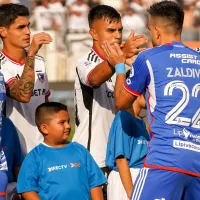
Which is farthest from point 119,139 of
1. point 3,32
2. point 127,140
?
point 3,32

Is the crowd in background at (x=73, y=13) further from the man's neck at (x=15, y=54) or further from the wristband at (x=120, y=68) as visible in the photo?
the wristband at (x=120, y=68)

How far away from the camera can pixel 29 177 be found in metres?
7.46

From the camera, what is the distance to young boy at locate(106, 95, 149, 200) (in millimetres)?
7863

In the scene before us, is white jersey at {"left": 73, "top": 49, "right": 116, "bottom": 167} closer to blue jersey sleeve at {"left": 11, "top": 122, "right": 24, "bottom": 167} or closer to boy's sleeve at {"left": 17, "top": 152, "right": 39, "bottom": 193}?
blue jersey sleeve at {"left": 11, "top": 122, "right": 24, "bottom": 167}

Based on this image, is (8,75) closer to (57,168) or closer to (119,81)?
(57,168)

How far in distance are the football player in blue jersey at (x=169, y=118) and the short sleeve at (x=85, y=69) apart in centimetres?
127

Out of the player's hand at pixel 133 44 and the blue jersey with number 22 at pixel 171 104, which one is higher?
the player's hand at pixel 133 44

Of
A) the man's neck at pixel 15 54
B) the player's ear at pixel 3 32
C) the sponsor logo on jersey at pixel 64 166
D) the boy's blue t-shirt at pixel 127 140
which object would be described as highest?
the player's ear at pixel 3 32

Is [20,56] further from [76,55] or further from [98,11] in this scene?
[76,55]

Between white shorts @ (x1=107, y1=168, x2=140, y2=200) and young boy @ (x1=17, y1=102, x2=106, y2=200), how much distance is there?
44 centimetres

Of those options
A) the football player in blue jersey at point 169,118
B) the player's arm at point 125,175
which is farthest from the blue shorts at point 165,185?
the player's arm at point 125,175

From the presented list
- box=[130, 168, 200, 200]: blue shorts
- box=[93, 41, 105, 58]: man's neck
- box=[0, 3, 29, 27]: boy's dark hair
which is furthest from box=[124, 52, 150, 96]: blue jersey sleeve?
box=[0, 3, 29, 27]: boy's dark hair

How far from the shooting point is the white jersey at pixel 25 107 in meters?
8.38

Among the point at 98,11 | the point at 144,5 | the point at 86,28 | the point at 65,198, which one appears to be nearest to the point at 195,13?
the point at 144,5
